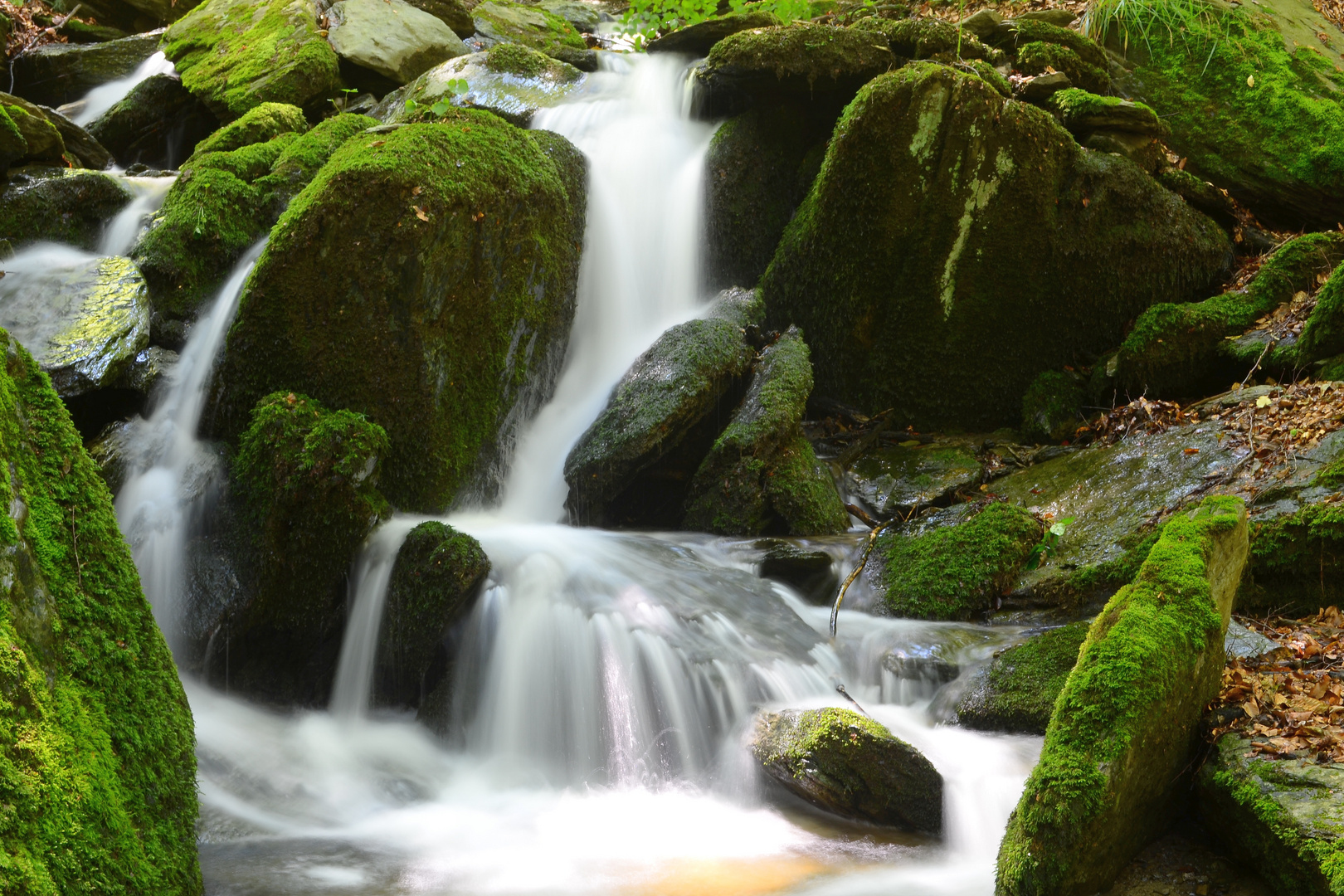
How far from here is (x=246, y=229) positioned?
7.14 m

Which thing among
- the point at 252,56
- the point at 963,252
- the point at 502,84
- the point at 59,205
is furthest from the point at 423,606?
the point at 252,56

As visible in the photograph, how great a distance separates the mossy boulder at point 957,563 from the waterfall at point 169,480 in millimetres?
4353

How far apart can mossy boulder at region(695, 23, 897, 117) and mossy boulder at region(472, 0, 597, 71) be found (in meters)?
3.90

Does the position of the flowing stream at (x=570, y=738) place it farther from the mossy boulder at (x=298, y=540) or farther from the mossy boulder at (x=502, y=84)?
the mossy boulder at (x=502, y=84)

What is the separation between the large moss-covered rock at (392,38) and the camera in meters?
Result: 10.7

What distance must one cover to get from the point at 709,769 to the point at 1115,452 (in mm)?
3913

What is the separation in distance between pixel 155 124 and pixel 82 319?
569 cm

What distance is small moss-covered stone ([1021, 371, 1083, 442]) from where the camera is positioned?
739 centimetres

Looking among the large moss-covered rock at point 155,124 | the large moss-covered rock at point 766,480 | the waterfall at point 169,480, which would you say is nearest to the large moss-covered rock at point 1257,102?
the large moss-covered rock at point 766,480

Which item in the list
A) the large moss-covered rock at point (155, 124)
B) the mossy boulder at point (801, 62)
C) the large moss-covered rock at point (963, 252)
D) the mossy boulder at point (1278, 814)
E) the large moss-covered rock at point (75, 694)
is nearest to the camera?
the large moss-covered rock at point (75, 694)

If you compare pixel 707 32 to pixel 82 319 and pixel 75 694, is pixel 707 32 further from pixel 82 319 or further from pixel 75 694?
pixel 75 694

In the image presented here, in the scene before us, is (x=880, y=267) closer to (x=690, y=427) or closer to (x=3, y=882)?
(x=690, y=427)

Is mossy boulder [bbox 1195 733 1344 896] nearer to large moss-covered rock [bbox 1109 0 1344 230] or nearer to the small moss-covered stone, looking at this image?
the small moss-covered stone

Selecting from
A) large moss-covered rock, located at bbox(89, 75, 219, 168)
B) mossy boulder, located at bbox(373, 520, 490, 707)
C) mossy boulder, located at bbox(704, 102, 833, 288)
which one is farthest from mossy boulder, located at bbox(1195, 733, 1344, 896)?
large moss-covered rock, located at bbox(89, 75, 219, 168)
